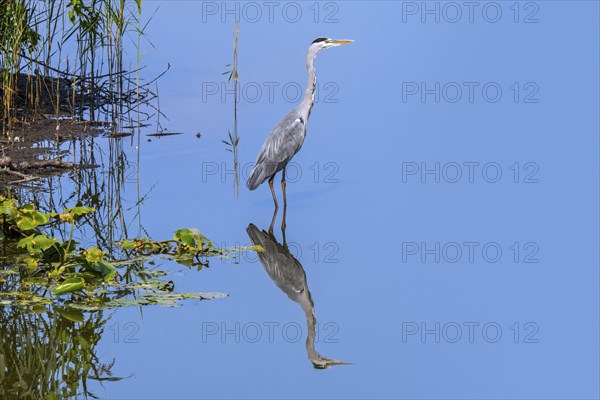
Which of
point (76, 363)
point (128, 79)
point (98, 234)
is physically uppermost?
point (128, 79)

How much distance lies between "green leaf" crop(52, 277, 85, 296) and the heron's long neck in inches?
147

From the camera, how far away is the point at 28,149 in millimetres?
10695

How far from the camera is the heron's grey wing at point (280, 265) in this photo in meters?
7.40

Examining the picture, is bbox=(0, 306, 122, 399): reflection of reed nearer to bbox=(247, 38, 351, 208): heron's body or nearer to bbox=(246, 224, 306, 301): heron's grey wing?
bbox=(246, 224, 306, 301): heron's grey wing

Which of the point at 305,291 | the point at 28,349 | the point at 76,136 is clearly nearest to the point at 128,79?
the point at 76,136

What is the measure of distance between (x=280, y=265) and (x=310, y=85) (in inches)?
98.7

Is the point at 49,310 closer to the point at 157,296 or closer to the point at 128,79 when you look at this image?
the point at 157,296

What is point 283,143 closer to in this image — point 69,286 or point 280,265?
point 280,265

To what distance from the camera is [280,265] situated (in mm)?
7844

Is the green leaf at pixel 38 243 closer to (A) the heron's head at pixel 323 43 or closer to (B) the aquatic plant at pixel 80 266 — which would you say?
(B) the aquatic plant at pixel 80 266

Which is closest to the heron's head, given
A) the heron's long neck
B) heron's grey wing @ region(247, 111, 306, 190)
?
the heron's long neck

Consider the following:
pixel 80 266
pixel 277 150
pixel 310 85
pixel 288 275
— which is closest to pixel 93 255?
pixel 80 266

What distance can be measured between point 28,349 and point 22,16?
16.7ft

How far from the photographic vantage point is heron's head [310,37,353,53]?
998 centimetres
